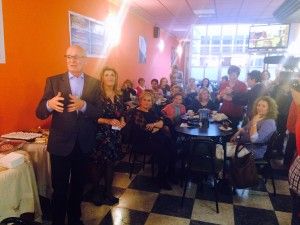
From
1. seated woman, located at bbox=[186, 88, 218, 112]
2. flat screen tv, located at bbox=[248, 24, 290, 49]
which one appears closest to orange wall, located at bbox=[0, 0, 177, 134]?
seated woman, located at bbox=[186, 88, 218, 112]

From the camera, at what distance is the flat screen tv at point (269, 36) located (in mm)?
7180

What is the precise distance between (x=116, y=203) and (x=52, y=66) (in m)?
1.94

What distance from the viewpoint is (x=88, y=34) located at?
4.30m

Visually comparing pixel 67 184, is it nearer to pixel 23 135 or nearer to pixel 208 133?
pixel 23 135

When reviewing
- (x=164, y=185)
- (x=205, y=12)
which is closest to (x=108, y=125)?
(x=164, y=185)

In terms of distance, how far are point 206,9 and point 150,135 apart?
14.9 feet

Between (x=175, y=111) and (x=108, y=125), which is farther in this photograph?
(x=175, y=111)

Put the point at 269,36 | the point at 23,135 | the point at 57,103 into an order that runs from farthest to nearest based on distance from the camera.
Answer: the point at 269,36 → the point at 23,135 → the point at 57,103

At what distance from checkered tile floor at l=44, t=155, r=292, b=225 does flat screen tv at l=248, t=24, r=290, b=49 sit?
5.11 meters

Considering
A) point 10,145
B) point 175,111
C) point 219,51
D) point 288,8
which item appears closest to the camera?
point 10,145

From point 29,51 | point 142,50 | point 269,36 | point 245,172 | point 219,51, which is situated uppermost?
point 269,36

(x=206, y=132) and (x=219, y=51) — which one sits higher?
(x=219, y=51)

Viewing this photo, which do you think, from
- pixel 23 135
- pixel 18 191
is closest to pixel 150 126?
pixel 23 135

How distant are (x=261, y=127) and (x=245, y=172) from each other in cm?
61
